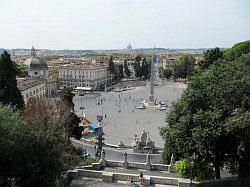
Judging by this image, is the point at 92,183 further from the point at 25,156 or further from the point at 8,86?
the point at 8,86

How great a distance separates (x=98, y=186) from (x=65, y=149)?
14.3 ft

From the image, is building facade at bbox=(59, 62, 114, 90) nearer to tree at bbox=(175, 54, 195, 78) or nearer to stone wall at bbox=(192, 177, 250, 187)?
tree at bbox=(175, 54, 195, 78)

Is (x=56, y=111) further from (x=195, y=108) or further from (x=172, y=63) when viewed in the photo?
(x=172, y=63)

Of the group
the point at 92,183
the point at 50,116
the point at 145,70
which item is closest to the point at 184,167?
the point at 92,183

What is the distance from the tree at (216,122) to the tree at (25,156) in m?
6.56

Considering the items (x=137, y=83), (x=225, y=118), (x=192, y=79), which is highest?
(x=192, y=79)

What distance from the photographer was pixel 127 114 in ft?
217

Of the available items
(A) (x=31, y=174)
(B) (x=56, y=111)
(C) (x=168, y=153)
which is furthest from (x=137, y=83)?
(A) (x=31, y=174)

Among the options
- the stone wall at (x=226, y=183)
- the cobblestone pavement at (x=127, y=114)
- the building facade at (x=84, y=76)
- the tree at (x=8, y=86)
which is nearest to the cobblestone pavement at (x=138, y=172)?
the stone wall at (x=226, y=183)

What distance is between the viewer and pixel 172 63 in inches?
5896

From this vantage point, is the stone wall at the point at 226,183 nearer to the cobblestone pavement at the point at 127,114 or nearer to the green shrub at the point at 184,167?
the green shrub at the point at 184,167

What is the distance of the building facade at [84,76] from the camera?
112312mm

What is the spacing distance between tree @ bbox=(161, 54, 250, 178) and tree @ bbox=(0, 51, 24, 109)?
43.4ft

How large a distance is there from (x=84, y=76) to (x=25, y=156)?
95.6m
